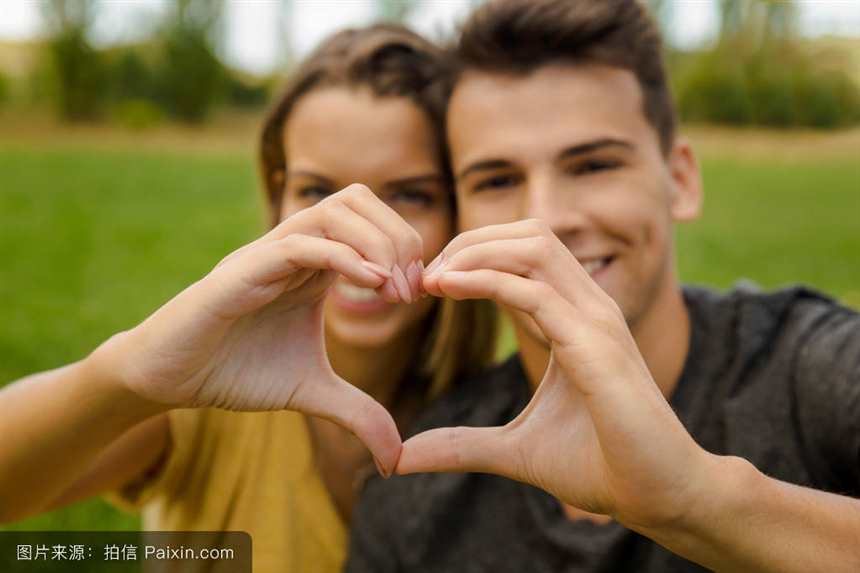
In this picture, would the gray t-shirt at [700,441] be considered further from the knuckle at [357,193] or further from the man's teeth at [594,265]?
the knuckle at [357,193]

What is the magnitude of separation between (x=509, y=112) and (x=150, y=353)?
42.8 inches

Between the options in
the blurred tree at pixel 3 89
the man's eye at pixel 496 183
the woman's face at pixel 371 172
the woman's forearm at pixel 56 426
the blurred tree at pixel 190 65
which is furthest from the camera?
the blurred tree at pixel 190 65

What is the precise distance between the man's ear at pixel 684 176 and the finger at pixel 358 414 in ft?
4.11

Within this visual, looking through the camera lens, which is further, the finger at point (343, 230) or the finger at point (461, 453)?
the finger at point (461, 453)

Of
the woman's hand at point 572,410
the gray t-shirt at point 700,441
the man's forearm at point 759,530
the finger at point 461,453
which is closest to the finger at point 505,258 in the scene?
the woman's hand at point 572,410

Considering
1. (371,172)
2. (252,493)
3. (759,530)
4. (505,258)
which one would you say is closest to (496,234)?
(505,258)

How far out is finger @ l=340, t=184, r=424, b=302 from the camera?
1393mm

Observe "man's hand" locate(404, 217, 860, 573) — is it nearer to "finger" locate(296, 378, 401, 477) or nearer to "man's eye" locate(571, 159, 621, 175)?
"finger" locate(296, 378, 401, 477)

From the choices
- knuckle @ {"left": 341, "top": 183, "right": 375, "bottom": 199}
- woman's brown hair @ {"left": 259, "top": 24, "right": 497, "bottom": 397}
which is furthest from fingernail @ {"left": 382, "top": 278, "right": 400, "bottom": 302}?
woman's brown hair @ {"left": 259, "top": 24, "right": 497, "bottom": 397}

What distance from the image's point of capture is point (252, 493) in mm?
2332

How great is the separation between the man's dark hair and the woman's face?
8.9 inches

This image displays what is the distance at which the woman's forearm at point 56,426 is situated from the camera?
167cm

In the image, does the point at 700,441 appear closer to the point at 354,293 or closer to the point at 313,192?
the point at 354,293

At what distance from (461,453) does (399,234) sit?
380 millimetres
